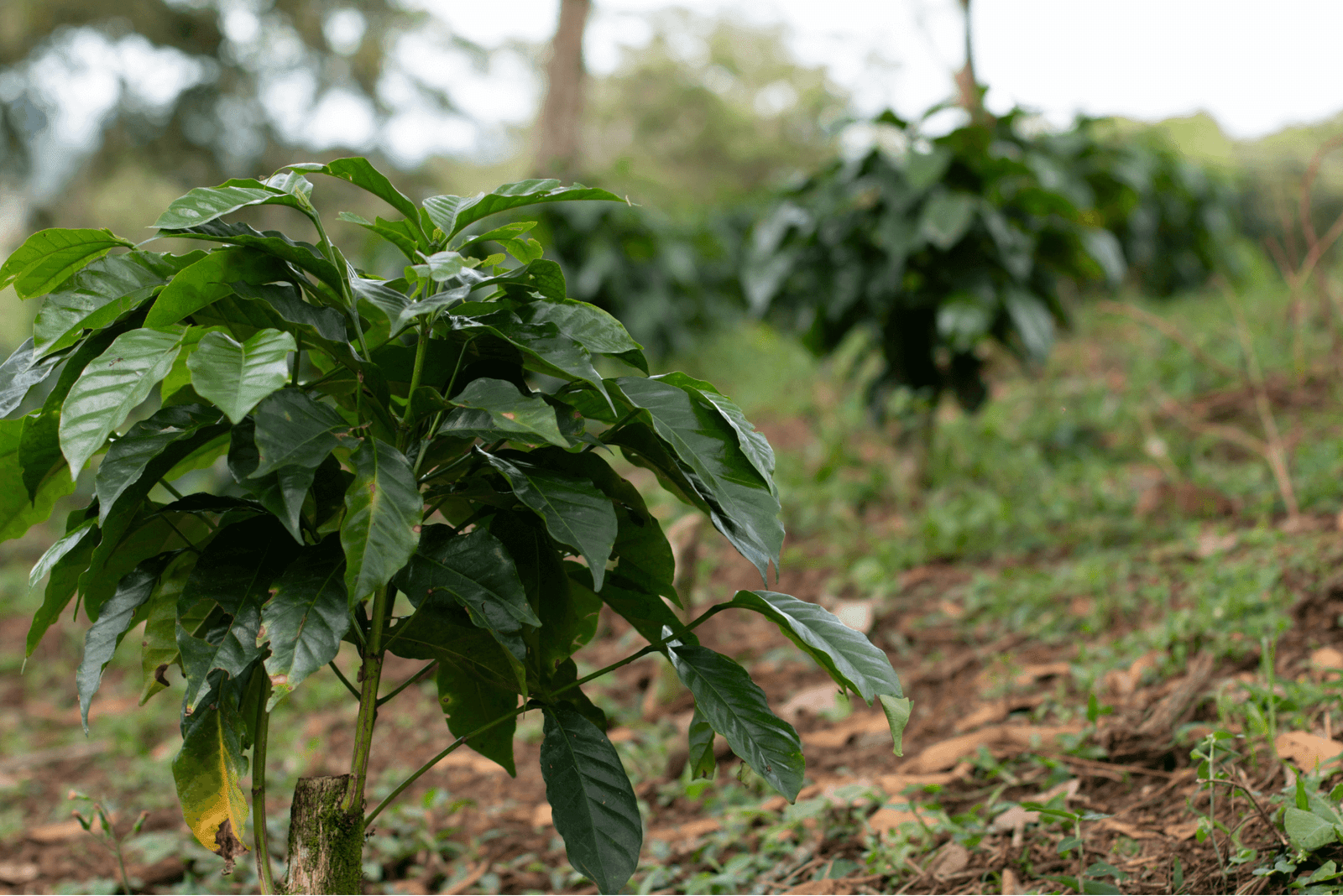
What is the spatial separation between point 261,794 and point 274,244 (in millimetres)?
703

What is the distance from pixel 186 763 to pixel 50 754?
250 centimetres

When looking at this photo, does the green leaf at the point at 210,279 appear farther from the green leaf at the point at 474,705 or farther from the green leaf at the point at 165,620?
the green leaf at the point at 474,705

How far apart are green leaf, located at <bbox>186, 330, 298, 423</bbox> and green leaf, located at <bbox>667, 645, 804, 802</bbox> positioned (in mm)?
570

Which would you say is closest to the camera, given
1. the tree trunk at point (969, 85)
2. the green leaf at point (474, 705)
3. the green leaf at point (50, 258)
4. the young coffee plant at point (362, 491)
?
the young coffee plant at point (362, 491)

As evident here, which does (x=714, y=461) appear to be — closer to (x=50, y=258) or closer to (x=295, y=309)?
(x=295, y=309)

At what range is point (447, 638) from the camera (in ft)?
3.67

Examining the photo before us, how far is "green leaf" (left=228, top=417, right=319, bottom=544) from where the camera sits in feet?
2.87

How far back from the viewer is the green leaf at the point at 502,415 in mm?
916

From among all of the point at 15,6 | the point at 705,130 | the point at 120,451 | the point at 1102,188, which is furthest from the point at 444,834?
the point at 705,130

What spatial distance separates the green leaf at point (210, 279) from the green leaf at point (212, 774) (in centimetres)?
45

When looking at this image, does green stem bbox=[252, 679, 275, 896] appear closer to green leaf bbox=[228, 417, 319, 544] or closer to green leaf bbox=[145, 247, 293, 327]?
green leaf bbox=[228, 417, 319, 544]

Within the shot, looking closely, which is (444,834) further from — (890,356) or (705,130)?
(705,130)

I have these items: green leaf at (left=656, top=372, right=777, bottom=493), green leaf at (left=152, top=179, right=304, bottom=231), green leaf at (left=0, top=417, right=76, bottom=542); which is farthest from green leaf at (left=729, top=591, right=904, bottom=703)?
green leaf at (left=0, top=417, right=76, bottom=542)

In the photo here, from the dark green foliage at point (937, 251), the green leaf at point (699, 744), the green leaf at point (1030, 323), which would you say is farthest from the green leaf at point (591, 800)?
the green leaf at point (1030, 323)
